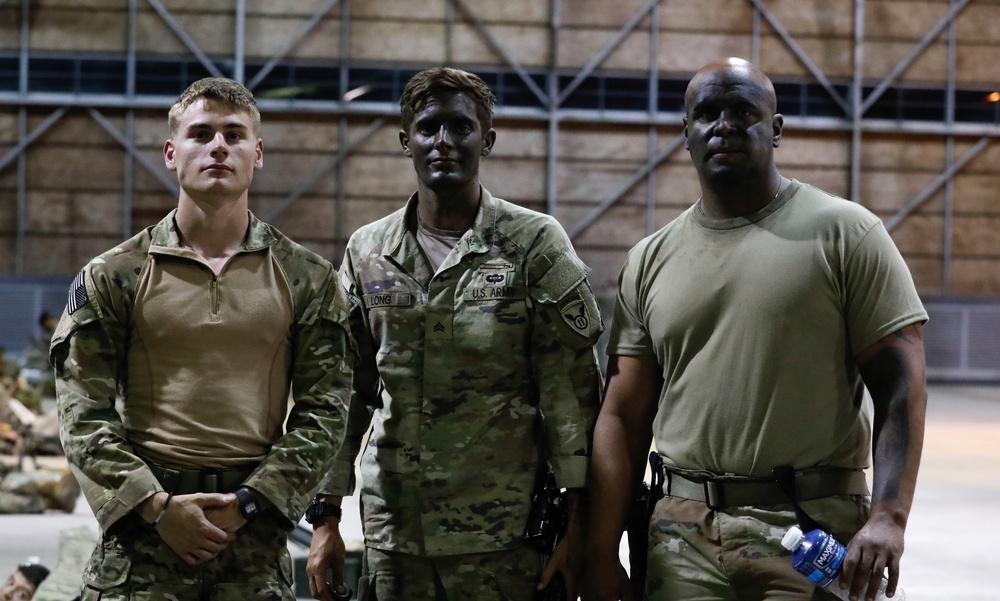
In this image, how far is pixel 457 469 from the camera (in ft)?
10.2

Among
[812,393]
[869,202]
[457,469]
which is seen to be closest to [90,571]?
[457,469]

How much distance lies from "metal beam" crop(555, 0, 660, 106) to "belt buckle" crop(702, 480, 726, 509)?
16691 mm

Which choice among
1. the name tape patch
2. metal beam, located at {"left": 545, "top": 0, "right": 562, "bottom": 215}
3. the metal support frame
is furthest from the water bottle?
the metal support frame

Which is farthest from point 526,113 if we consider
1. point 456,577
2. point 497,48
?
point 456,577

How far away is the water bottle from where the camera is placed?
8.18 ft

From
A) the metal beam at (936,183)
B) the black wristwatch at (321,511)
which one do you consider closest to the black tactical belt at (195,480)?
the black wristwatch at (321,511)

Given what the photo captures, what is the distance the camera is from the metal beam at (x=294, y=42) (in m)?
18.5

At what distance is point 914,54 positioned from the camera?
63.9ft

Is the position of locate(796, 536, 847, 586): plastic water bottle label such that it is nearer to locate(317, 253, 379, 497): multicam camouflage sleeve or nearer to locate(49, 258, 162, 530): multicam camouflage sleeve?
locate(317, 253, 379, 497): multicam camouflage sleeve

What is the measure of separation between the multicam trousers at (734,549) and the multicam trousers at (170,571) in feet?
3.17

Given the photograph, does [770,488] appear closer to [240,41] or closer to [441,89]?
[441,89]

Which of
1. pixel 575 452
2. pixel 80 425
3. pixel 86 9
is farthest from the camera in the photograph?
Answer: pixel 86 9

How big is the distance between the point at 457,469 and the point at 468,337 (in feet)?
1.21

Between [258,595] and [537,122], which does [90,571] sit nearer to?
[258,595]
